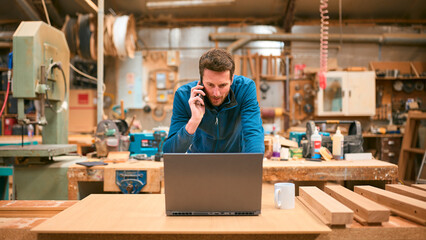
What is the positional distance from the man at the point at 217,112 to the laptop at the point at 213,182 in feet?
1.58

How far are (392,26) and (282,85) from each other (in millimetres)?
2438

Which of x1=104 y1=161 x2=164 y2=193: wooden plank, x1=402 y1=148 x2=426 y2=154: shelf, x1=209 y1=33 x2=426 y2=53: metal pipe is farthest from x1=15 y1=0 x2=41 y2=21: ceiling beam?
x1=402 y1=148 x2=426 y2=154: shelf

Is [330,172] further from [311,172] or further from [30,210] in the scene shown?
[30,210]

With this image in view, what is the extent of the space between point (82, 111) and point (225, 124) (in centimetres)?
460

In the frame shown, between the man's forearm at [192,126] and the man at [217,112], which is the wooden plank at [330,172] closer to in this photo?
the man at [217,112]

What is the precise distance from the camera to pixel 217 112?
1.86 m

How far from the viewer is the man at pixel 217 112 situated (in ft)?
5.26

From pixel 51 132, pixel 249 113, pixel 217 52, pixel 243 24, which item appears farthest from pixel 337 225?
pixel 243 24

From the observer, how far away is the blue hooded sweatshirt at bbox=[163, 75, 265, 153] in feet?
5.53

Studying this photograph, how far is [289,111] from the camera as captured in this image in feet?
19.8

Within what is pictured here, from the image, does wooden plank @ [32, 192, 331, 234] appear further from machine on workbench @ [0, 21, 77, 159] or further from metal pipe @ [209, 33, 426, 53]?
metal pipe @ [209, 33, 426, 53]

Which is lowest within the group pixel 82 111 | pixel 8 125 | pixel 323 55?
pixel 8 125

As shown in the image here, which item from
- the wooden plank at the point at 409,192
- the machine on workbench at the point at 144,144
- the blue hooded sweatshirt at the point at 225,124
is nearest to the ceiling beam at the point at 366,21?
the machine on workbench at the point at 144,144

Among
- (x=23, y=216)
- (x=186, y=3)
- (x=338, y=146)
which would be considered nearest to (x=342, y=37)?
(x=186, y=3)
